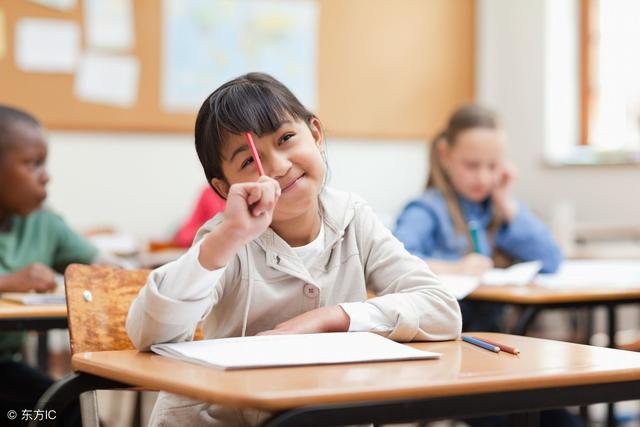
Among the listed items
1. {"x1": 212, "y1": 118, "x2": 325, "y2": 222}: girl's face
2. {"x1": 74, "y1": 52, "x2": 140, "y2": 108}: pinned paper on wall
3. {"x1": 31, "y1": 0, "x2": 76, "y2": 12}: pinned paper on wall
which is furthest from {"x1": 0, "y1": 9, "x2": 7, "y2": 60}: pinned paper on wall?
{"x1": 212, "y1": 118, "x2": 325, "y2": 222}: girl's face

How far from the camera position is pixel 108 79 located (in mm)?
5254

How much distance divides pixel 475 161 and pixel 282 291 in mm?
1608

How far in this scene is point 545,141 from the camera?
19.0 ft

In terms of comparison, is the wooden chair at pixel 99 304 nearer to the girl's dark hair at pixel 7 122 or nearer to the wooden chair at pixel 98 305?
the wooden chair at pixel 98 305

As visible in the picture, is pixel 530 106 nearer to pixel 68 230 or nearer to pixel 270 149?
pixel 68 230

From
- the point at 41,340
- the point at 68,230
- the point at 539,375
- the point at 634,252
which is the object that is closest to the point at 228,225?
the point at 539,375

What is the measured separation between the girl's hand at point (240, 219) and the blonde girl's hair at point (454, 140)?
1.76 meters

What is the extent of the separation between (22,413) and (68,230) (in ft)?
2.26

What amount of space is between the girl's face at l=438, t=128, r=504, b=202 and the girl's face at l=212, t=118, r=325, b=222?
59.0 inches

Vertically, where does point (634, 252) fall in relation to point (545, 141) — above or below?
below

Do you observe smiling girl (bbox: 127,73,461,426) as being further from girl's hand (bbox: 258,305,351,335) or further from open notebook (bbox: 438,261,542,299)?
open notebook (bbox: 438,261,542,299)

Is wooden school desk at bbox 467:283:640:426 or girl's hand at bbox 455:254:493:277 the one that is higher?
girl's hand at bbox 455:254:493:277

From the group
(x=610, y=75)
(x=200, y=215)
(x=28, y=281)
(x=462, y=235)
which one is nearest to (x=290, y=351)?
(x=28, y=281)

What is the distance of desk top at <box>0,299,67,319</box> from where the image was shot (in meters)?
1.97
